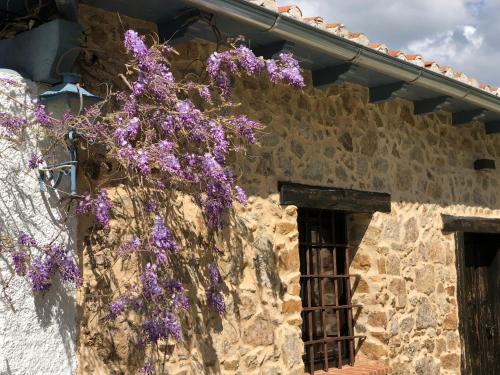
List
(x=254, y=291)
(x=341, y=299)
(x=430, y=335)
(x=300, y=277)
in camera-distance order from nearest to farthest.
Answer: (x=254, y=291) < (x=300, y=277) < (x=341, y=299) < (x=430, y=335)

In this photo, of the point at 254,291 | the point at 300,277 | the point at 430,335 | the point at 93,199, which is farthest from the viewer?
the point at 430,335

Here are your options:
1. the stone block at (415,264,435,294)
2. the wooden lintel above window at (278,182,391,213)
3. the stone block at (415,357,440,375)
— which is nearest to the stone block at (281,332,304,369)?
the wooden lintel above window at (278,182,391,213)

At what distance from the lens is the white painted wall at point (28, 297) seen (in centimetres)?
364

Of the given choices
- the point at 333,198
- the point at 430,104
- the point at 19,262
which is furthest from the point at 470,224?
the point at 19,262

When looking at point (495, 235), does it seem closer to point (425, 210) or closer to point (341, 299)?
point (425, 210)

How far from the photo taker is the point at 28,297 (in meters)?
3.73

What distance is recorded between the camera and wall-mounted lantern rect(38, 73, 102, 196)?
152 inches

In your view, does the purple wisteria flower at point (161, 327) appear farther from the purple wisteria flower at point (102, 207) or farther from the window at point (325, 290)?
the window at point (325, 290)

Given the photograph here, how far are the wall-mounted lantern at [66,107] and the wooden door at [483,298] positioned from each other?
481 centimetres

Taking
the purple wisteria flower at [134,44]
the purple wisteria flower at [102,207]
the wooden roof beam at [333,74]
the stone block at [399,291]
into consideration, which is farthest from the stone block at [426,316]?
the purple wisteria flower at [134,44]

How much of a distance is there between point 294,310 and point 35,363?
6.88 feet

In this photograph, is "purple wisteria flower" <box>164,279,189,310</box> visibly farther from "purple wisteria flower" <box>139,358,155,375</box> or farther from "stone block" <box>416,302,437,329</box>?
"stone block" <box>416,302,437,329</box>

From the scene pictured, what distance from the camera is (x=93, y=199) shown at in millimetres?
3992

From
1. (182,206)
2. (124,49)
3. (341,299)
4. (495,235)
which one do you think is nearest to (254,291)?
(182,206)
